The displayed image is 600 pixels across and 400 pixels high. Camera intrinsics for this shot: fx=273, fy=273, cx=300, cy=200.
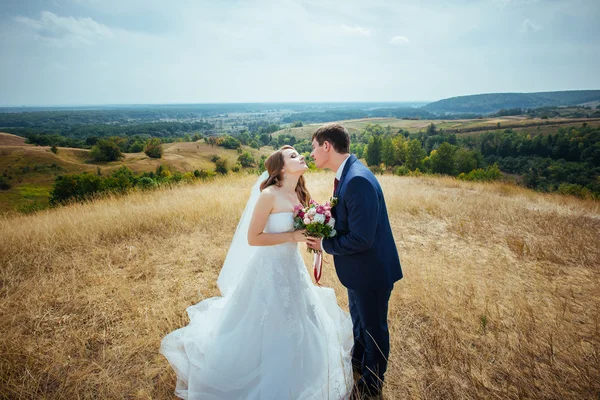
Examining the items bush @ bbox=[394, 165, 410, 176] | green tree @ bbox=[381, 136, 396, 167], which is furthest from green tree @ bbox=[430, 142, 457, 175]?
bush @ bbox=[394, 165, 410, 176]

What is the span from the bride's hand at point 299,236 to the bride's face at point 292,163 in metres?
0.65

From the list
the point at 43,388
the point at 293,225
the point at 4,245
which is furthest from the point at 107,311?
the point at 4,245

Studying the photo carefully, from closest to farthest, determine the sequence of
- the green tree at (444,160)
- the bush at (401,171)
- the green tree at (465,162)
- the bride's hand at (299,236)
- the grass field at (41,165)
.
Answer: the bride's hand at (299,236), the bush at (401,171), the grass field at (41,165), the green tree at (444,160), the green tree at (465,162)

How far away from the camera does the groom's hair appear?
8.62 feet

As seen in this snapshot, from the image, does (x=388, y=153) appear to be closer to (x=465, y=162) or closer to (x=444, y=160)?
(x=444, y=160)

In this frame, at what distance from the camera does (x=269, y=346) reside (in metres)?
2.76

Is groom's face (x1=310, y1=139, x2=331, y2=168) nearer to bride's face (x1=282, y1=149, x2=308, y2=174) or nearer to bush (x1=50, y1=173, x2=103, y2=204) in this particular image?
bride's face (x1=282, y1=149, x2=308, y2=174)

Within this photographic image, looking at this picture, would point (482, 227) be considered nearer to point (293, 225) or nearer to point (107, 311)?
point (293, 225)

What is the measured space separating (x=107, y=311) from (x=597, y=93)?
231 metres

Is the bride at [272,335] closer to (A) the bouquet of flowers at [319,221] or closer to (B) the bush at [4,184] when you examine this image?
(A) the bouquet of flowers at [319,221]

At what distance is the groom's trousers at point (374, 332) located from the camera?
258 centimetres

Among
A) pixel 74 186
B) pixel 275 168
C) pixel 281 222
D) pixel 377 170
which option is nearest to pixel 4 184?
pixel 74 186

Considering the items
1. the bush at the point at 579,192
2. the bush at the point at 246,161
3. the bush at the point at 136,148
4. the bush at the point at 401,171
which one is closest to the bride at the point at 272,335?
the bush at the point at 579,192

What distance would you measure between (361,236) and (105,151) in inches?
3689
